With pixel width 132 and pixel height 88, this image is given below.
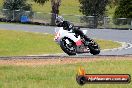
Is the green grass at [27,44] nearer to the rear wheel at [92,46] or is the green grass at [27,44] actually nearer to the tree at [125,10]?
the rear wheel at [92,46]

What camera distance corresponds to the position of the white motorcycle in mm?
13727

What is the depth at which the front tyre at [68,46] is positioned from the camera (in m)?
13.8

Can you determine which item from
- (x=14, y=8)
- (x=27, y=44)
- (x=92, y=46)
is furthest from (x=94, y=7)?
(x=92, y=46)

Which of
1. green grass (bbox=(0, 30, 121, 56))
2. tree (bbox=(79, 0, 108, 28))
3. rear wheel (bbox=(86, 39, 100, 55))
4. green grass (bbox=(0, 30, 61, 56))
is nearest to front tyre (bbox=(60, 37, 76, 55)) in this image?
rear wheel (bbox=(86, 39, 100, 55))

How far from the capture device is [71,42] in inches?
556

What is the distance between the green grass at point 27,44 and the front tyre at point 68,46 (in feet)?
36.4

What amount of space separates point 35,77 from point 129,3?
41.7m

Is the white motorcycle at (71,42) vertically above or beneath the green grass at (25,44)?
above

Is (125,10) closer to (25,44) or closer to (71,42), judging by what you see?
(25,44)

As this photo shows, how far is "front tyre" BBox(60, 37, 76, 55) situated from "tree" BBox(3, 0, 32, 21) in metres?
40.2

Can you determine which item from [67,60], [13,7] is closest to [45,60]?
[67,60]

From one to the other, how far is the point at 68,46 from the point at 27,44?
51.4 feet

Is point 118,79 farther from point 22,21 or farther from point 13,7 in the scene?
point 13,7

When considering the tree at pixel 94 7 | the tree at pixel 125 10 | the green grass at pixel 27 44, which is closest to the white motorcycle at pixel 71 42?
the green grass at pixel 27 44
